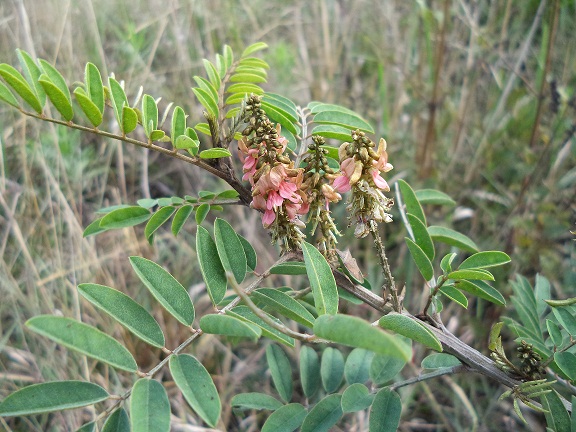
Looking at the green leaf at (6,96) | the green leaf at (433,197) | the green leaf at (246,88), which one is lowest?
the green leaf at (433,197)

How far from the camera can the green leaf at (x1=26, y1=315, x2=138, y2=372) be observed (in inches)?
23.2

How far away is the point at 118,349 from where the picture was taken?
684 millimetres

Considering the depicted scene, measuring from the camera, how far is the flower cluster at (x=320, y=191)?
0.77 m

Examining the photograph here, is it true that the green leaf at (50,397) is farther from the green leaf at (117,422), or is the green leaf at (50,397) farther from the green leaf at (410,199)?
the green leaf at (410,199)

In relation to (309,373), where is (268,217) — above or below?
above

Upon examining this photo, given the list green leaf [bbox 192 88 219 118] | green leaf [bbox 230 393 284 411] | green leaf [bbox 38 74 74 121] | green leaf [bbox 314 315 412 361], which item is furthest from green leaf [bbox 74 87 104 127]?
green leaf [bbox 230 393 284 411]

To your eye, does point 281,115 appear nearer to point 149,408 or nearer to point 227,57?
point 227,57

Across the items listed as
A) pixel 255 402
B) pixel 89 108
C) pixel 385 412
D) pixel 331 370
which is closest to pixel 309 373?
pixel 331 370

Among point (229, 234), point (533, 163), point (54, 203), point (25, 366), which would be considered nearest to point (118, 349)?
point (229, 234)

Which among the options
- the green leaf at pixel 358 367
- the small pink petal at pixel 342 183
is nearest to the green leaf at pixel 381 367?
Answer: the green leaf at pixel 358 367

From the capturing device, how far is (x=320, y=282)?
0.72 metres

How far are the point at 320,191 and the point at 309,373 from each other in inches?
20.2

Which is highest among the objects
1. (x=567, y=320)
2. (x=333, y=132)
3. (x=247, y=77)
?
(x=247, y=77)

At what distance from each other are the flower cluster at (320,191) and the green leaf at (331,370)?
0.40 meters
